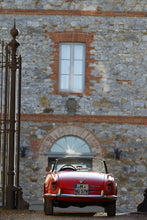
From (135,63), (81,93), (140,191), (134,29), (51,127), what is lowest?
(140,191)

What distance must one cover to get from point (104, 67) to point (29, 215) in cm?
961

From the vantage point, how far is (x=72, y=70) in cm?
1833

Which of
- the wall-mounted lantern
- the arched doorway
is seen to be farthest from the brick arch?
the wall-mounted lantern

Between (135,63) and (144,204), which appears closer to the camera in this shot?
(144,204)

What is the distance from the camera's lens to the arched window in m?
18.0

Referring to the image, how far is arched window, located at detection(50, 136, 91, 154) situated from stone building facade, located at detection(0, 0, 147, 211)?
14 cm

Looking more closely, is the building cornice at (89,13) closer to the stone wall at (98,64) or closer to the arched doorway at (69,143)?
the stone wall at (98,64)

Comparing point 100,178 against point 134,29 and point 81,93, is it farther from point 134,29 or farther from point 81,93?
point 134,29

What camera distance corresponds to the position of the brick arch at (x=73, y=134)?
17875mm

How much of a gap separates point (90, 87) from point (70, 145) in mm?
2195

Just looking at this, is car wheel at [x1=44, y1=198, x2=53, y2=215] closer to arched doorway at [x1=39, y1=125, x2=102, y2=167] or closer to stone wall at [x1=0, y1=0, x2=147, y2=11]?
arched doorway at [x1=39, y1=125, x2=102, y2=167]

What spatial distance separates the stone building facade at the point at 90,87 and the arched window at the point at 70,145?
14 centimetres

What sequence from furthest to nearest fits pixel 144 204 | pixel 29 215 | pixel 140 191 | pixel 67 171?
1. pixel 140 191
2. pixel 144 204
3. pixel 67 171
4. pixel 29 215

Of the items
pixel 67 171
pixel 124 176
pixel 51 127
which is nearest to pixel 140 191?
pixel 124 176
